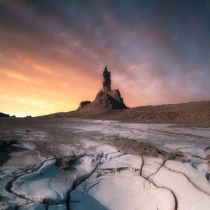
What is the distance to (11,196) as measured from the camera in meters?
1.66

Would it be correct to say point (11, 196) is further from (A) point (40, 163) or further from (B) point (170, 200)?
(B) point (170, 200)

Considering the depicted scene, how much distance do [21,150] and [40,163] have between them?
95cm

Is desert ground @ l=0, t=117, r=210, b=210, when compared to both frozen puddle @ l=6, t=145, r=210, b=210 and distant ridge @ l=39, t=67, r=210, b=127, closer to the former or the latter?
frozen puddle @ l=6, t=145, r=210, b=210

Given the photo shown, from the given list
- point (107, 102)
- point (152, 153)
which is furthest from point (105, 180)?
point (107, 102)

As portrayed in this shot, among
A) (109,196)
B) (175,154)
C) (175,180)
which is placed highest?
(175,154)

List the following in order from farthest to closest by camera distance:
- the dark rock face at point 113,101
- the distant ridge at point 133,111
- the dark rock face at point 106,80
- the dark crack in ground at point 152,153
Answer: the dark rock face at point 106,80
the dark rock face at point 113,101
the distant ridge at point 133,111
the dark crack in ground at point 152,153

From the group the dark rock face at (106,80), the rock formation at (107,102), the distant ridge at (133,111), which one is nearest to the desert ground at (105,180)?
the distant ridge at (133,111)

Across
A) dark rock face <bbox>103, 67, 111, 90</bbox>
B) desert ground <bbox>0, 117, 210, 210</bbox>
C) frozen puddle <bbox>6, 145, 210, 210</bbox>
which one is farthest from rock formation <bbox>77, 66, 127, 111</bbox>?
frozen puddle <bbox>6, 145, 210, 210</bbox>

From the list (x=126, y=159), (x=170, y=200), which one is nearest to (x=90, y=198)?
(x=170, y=200)

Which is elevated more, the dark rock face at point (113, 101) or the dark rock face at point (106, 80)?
the dark rock face at point (106, 80)

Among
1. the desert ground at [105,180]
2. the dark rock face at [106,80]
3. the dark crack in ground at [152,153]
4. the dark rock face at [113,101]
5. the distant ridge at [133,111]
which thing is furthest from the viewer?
the dark rock face at [106,80]

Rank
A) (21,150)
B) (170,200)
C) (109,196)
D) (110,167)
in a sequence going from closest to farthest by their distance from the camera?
(170,200) → (109,196) → (110,167) → (21,150)

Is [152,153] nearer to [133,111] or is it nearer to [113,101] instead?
[133,111]

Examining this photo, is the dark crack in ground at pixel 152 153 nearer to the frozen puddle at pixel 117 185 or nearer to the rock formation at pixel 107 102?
the frozen puddle at pixel 117 185
